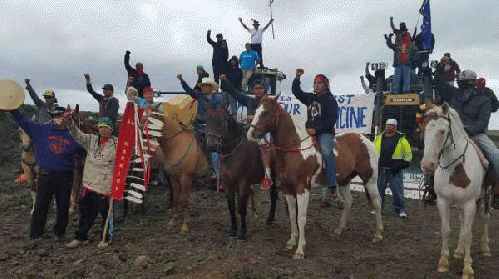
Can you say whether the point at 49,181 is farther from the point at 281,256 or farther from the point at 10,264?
the point at 281,256

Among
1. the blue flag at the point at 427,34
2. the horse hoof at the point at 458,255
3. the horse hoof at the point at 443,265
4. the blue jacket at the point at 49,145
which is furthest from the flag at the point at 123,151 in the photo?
the blue flag at the point at 427,34

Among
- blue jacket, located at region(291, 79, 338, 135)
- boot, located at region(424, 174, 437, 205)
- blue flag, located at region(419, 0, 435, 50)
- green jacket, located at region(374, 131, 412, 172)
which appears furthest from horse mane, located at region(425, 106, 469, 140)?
blue flag, located at region(419, 0, 435, 50)

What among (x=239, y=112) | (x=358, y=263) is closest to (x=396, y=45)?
(x=239, y=112)

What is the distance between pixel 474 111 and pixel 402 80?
774 cm

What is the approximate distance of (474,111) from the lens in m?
6.96

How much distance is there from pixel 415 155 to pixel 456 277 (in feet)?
34.7

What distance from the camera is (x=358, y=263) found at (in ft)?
22.6

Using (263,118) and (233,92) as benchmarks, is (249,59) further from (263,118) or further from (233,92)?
(263,118)

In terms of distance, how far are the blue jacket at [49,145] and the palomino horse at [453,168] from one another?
624 centimetres

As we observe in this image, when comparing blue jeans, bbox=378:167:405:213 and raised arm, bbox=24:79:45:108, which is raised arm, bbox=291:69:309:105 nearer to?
blue jeans, bbox=378:167:405:213

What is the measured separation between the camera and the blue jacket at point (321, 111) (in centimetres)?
750

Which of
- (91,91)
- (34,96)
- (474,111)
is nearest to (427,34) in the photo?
(474,111)

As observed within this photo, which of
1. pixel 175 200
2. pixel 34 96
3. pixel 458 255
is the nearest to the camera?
pixel 458 255

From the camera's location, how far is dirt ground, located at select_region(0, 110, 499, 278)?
6.24m
